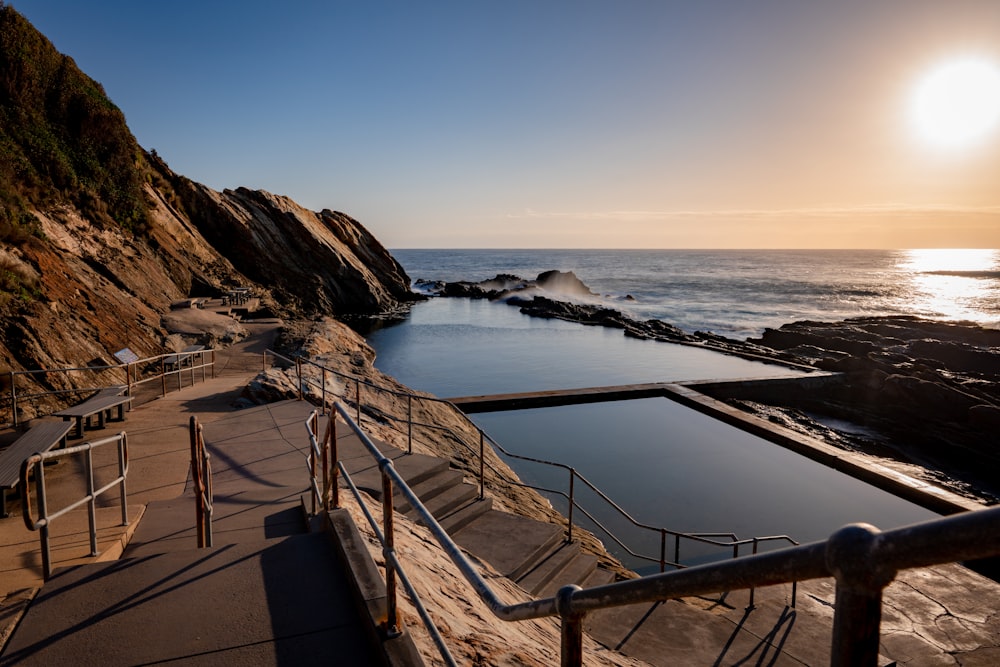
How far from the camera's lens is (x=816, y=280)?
10619 cm

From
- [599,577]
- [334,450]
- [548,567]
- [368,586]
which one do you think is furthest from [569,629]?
[599,577]

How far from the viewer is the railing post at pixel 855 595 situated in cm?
Answer: 100

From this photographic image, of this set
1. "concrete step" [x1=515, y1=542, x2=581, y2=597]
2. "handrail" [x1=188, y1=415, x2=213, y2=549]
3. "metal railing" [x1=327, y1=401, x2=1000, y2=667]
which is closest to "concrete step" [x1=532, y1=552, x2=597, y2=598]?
"concrete step" [x1=515, y1=542, x2=581, y2=597]

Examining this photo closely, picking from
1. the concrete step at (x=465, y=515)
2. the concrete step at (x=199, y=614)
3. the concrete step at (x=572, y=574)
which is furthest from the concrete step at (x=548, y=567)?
the concrete step at (x=199, y=614)

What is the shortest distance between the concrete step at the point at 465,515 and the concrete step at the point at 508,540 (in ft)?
0.19

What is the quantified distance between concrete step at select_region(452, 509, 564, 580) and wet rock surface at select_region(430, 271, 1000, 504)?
14035 mm

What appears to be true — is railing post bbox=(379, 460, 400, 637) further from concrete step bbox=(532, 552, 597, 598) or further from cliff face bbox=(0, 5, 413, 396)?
cliff face bbox=(0, 5, 413, 396)

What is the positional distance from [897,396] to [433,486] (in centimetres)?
2238

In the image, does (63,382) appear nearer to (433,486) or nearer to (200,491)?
(433,486)

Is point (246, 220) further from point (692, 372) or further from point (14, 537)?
point (14, 537)

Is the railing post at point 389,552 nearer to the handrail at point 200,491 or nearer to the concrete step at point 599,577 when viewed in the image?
the handrail at point 200,491

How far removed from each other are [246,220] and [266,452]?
117 ft

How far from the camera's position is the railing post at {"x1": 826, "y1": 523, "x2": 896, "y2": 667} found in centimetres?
100

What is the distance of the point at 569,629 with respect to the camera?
73.4 inches
